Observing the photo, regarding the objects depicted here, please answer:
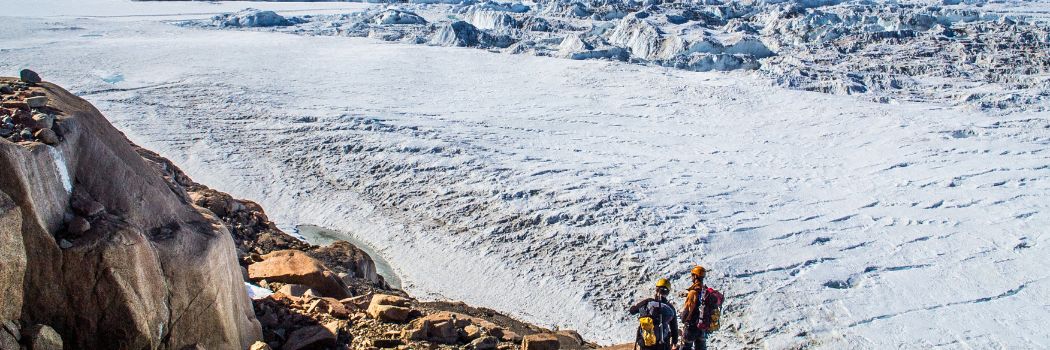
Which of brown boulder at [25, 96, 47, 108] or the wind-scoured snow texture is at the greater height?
brown boulder at [25, 96, 47, 108]

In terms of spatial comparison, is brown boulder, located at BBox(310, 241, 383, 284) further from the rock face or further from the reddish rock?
the reddish rock

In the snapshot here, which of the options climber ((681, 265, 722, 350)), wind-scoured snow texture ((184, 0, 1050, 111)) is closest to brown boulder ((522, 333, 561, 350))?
climber ((681, 265, 722, 350))

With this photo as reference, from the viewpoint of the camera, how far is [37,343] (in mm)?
3930

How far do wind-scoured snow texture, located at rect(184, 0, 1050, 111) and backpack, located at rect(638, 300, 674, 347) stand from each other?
15.3 metres

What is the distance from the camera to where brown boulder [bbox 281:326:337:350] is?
18.4 feet

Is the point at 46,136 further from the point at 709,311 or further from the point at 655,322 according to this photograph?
the point at 709,311

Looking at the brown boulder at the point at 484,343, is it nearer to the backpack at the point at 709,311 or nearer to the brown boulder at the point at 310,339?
the brown boulder at the point at 310,339

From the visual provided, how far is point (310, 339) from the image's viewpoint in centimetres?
564

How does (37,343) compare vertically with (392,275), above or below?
above

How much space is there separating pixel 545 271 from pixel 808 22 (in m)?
21.6

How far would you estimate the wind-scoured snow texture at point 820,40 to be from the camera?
20.5 meters

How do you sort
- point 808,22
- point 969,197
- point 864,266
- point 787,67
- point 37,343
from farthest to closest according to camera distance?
point 808,22 → point 787,67 → point 969,197 → point 864,266 → point 37,343

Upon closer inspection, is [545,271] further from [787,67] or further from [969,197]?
[787,67]

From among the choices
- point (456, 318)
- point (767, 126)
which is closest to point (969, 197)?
point (767, 126)
